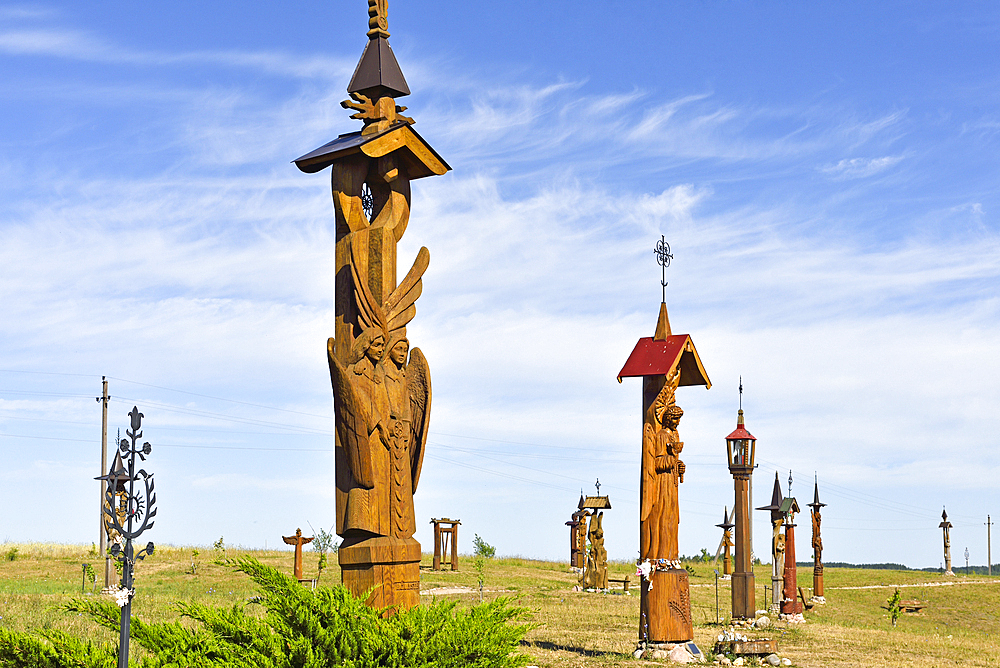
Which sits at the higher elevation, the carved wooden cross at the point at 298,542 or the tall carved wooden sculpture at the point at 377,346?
the tall carved wooden sculpture at the point at 377,346

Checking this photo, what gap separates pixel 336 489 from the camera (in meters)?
8.68

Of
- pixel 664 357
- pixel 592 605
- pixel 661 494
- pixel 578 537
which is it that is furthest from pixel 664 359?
pixel 578 537

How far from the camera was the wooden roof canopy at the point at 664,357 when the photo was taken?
15.9m

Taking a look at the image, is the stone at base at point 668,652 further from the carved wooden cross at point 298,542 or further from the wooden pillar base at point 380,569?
the carved wooden cross at point 298,542

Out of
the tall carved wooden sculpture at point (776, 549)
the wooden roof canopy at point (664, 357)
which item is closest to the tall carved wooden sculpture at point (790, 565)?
the tall carved wooden sculpture at point (776, 549)

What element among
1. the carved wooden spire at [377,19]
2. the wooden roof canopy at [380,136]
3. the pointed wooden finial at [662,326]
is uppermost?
the carved wooden spire at [377,19]

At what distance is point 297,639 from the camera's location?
22.1 feet

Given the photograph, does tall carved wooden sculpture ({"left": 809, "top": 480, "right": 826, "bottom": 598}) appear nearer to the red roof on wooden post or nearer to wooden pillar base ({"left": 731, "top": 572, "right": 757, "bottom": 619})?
wooden pillar base ({"left": 731, "top": 572, "right": 757, "bottom": 619})

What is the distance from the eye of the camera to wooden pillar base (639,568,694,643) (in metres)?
15.2

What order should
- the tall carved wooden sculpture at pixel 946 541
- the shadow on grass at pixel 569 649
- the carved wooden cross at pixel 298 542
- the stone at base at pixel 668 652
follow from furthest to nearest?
the tall carved wooden sculpture at pixel 946 541 < the carved wooden cross at pixel 298 542 < the shadow on grass at pixel 569 649 < the stone at base at pixel 668 652

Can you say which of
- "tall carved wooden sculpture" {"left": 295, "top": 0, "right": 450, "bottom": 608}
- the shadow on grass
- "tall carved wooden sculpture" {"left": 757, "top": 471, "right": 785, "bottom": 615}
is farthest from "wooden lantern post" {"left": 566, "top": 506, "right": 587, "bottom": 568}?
"tall carved wooden sculpture" {"left": 295, "top": 0, "right": 450, "bottom": 608}

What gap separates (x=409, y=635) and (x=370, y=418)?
6.87 feet

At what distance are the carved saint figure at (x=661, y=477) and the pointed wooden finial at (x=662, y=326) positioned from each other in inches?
32.7

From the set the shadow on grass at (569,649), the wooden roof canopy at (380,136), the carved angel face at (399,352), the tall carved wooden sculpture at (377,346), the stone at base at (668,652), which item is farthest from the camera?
the shadow on grass at (569,649)
